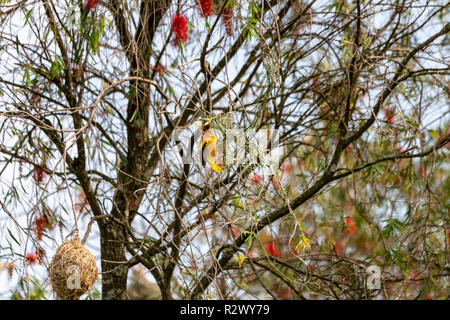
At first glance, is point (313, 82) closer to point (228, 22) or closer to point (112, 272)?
point (228, 22)

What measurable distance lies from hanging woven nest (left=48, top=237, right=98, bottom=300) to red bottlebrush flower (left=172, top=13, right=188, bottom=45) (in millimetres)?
1261

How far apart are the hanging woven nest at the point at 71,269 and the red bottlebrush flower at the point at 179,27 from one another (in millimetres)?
1261

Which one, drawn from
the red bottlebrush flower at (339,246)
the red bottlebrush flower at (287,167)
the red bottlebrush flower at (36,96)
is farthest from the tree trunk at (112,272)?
the red bottlebrush flower at (339,246)

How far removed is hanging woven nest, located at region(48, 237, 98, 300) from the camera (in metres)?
1.87

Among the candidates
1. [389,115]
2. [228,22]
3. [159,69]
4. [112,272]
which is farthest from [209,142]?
[389,115]

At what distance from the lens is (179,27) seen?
280 cm

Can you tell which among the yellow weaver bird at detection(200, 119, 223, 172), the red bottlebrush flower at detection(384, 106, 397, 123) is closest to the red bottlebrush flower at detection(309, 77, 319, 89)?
the red bottlebrush flower at detection(384, 106, 397, 123)

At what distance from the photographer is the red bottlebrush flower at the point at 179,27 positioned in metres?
2.81

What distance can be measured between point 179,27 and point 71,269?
1.37 m

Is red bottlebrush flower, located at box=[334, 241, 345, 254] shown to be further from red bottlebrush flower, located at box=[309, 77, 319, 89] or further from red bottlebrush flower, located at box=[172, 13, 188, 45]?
red bottlebrush flower, located at box=[172, 13, 188, 45]
